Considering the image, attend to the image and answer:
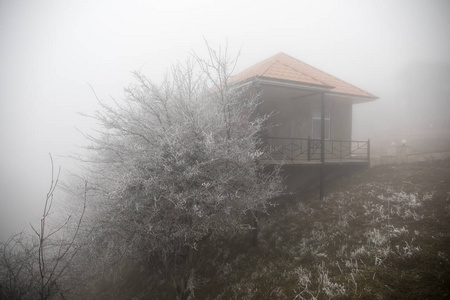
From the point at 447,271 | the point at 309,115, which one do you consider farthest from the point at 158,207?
the point at 309,115

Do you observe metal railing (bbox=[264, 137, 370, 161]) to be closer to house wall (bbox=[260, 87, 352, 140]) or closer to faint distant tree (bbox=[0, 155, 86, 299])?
house wall (bbox=[260, 87, 352, 140])

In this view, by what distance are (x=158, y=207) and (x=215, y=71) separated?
172 inches

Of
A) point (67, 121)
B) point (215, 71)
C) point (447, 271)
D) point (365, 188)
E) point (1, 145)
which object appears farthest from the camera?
point (67, 121)

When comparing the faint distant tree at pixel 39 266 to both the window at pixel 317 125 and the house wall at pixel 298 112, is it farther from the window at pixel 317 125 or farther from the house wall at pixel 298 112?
the window at pixel 317 125

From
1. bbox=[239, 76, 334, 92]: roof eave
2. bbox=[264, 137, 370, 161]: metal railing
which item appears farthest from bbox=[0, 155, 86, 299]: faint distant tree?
bbox=[264, 137, 370, 161]: metal railing

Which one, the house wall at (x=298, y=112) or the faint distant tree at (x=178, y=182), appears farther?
the house wall at (x=298, y=112)

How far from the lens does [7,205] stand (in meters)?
33.8

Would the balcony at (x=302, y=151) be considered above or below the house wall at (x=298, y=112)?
below

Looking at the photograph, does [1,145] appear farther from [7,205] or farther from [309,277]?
[309,277]

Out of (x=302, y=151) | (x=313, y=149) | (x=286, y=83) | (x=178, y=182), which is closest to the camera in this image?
(x=178, y=182)

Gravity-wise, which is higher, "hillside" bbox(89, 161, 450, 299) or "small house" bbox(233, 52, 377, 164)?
"small house" bbox(233, 52, 377, 164)

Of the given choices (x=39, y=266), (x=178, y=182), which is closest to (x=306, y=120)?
(x=178, y=182)

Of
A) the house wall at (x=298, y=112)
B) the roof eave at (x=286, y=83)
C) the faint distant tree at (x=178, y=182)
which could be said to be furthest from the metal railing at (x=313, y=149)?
the faint distant tree at (x=178, y=182)

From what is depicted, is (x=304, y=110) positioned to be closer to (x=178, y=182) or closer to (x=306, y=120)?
(x=306, y=120)
